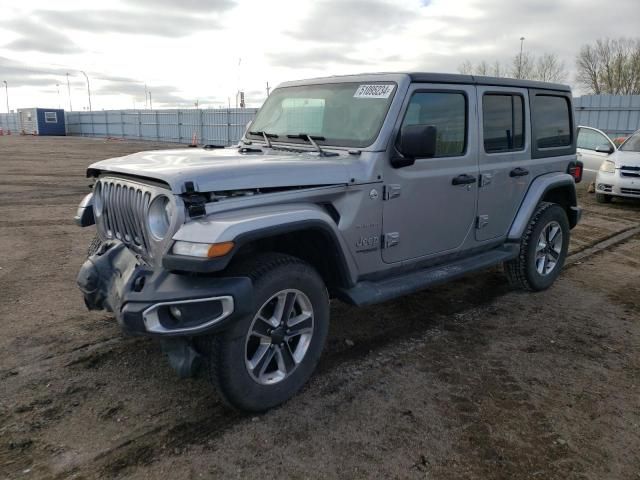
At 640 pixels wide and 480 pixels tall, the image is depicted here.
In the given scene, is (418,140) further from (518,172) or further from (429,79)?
(518,172)

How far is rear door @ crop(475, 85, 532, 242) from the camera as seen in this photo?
4.60 m

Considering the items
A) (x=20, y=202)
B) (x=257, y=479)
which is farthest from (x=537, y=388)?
(x=20, y=202)

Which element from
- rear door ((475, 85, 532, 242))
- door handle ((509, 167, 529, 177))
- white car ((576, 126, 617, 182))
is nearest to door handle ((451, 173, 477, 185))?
rear door ((475, 85, 532, 242))

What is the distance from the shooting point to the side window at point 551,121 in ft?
17.3

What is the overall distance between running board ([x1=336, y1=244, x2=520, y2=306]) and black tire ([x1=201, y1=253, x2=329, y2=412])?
313 mm

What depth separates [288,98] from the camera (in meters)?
4.61

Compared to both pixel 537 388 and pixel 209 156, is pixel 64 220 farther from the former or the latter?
pixel 537 388

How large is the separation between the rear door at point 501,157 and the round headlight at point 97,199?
2.98 meters

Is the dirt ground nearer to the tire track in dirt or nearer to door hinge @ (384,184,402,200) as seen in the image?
the tire track in dirt

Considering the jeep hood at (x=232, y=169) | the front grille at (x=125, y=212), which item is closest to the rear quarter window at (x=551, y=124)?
the jeep hood at (x=232, y=169)

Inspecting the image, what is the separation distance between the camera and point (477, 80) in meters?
4.55

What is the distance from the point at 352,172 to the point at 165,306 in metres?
1.50

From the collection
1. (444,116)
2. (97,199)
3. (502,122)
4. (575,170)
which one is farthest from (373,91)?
(575,170)

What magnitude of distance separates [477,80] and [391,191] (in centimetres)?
153
